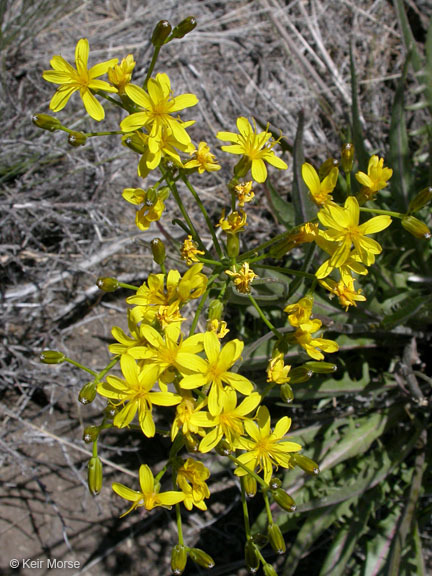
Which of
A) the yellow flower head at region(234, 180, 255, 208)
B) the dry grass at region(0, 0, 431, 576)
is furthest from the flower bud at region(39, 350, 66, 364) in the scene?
the dry grass at region(0, 0, 431, 576)

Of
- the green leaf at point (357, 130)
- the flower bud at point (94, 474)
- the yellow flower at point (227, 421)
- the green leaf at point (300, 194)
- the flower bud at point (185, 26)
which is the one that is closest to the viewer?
the yellow flower at point (227, 421)

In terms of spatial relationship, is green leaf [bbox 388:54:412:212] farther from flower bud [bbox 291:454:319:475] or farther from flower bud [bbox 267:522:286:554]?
flower bud [bbox 267:522:286:554]

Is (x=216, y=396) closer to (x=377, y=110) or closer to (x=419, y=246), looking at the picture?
(x=419, y=246)

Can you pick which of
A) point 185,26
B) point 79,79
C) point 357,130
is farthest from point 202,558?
point 357,130

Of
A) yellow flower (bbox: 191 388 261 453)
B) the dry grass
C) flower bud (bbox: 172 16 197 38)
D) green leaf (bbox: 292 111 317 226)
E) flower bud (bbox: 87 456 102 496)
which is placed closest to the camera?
yellow flower (bbox: 191 388 261 453)

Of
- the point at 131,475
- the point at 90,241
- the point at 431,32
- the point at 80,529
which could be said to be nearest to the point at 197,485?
the point at 131,475

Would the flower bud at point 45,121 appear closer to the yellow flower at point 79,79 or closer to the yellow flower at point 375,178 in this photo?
the yellow flower at point 79,79

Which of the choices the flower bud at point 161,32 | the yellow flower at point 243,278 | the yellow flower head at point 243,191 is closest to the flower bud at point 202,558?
the yellow flower at point 243,278
